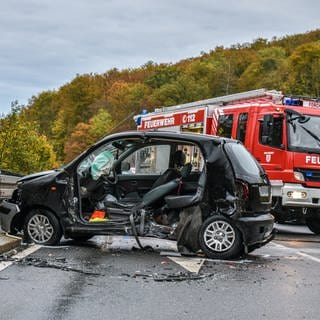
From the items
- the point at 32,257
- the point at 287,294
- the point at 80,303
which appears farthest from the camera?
the point at 32,257

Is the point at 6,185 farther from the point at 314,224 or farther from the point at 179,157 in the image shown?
the point at 179,157

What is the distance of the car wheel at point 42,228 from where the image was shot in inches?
361

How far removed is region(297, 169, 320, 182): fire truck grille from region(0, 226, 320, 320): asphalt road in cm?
395

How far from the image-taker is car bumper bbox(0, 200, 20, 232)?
940 centimetres

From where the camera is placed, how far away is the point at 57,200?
9172 mm

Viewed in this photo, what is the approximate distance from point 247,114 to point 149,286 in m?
8.37

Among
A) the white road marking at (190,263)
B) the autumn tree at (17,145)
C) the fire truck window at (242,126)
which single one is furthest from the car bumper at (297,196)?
the autumn tree at (17,145)

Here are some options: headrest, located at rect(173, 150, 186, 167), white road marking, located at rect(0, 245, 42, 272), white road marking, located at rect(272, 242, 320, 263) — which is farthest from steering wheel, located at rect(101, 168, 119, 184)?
white road marking, located at rect(272, 242, 320, 263)

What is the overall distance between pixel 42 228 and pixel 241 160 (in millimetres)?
2984

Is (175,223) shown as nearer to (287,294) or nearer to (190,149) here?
(190,149)

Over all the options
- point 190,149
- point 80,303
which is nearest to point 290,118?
point 190,149

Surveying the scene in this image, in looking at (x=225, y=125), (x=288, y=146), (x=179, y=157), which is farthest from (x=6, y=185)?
(x=179, y=157)

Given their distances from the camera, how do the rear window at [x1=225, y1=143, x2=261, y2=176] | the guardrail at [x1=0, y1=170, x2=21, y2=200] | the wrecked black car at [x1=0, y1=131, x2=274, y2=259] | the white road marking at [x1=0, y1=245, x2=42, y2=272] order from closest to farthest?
1. the white road marking at [x1=0, y1=245, x2=42, y2=272]
2. the wrecked black car at [x1=0, y1=131, x2=274, y2=259]
3. the rear window at [x1=225, y1=143, x2=261, y2=176]
4. the guardrail at [x1=0, y1=170, x2=21, y2=200]

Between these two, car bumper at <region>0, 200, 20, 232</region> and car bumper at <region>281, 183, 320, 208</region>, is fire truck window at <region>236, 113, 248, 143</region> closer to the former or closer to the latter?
car bumper at <region>281, 183, 320, 208</region>
